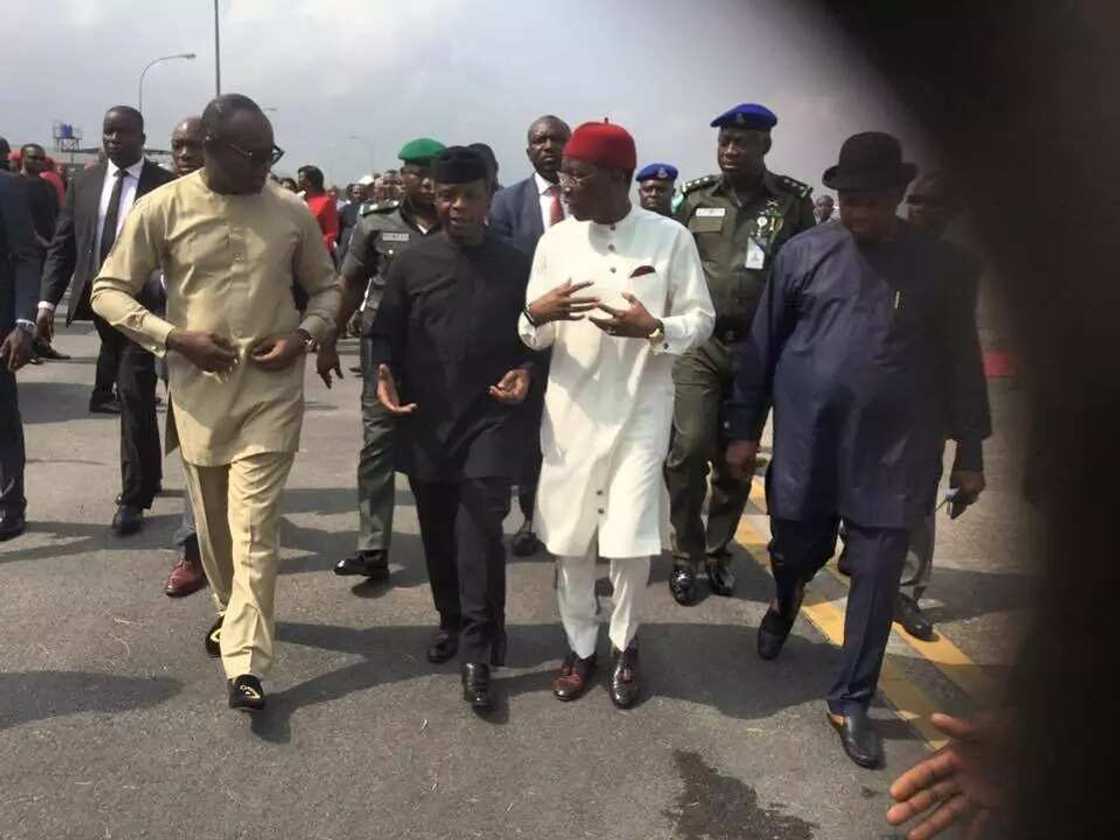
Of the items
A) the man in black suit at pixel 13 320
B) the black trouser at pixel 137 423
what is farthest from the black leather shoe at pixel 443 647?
the man in black suit at pixel 13 320

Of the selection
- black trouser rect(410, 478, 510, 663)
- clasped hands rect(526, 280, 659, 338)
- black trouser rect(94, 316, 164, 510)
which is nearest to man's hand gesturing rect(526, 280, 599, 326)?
clasped hands rect(526, 280, 659, 338)

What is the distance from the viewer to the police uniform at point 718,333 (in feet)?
14.5

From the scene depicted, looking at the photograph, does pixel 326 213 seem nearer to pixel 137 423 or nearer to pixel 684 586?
pixel 137 423

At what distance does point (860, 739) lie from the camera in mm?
3125

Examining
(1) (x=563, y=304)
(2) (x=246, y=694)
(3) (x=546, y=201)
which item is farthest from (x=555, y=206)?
(2) (x=246, y=694)

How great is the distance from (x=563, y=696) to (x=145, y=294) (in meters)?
2.77

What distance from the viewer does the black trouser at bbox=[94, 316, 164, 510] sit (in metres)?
4.91

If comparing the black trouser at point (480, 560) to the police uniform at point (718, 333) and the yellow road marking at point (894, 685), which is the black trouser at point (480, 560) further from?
the yellow road marking at point (894, 685)

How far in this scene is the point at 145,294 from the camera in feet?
15.4

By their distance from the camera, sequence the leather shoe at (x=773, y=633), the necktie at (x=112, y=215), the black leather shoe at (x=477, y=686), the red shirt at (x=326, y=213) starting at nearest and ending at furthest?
the black leather shoe at (x=477, y=686)
the leather shoe at (x=773, y=633)
the necktie at (x=112, y=215)
the red shirt at (x=326, y=213)

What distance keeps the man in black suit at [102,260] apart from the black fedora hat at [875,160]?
422 cm

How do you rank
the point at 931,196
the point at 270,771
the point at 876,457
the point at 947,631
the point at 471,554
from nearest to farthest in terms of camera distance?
the point at 931,196
the point at 270,771
the point at 876,457
the point at 471,554
the point at 947,631

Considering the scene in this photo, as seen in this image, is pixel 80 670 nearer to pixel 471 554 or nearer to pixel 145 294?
pixel 471 554

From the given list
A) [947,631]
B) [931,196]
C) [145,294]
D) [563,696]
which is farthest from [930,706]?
[145,294]
